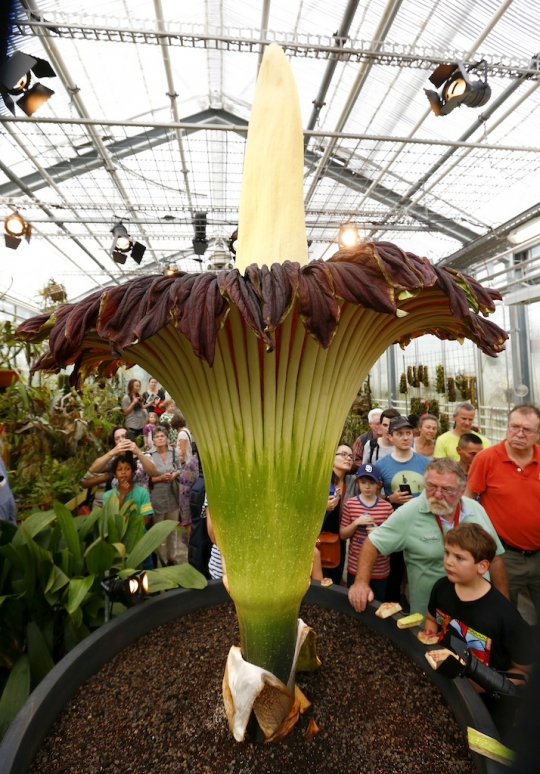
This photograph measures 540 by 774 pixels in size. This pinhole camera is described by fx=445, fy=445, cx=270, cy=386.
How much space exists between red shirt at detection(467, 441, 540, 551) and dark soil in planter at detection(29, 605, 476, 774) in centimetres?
143

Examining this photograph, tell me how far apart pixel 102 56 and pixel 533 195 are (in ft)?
14.0

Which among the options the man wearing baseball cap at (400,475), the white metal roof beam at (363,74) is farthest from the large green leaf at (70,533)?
the white metal roof beam at (363,74)

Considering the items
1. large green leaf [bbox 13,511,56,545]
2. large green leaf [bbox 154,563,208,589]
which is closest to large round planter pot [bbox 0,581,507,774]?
large green leaf [bbox 154,563,208,589]

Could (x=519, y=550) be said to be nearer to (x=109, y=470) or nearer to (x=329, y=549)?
(x=329, y=549)

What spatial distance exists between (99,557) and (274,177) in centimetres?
135

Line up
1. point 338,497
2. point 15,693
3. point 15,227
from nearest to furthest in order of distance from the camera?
point 15,693, point 338,497, point 15,227

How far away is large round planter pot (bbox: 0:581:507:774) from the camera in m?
0.75

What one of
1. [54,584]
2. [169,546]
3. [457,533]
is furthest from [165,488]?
[457,533]

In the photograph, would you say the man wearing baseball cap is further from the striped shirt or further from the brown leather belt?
the brown leather belt

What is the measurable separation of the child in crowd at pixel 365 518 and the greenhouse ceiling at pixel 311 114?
6.81 ft

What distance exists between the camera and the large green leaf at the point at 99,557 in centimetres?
152

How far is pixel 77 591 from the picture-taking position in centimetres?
134

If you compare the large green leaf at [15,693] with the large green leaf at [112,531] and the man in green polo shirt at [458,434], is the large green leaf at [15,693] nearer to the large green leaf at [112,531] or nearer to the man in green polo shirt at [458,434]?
the large green leaf at [112,531]

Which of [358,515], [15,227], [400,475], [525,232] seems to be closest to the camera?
[358,515]
